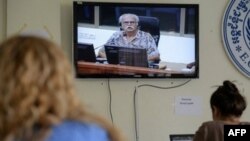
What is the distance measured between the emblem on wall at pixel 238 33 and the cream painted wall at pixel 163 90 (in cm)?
4

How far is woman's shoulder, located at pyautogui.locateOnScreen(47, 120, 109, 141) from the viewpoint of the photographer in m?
0.98

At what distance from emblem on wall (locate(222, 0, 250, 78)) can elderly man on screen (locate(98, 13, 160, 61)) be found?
0.59 m

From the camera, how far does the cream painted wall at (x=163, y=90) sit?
10.4 feet

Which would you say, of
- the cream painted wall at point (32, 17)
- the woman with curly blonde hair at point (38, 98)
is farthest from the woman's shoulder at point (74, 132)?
the cream painted wall at point (32, 17)

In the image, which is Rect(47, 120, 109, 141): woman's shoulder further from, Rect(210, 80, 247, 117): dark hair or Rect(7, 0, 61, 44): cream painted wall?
Rect(7, 0, 61, 44): cream painted wall

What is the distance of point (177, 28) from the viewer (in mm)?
3211

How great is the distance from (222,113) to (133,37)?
104 centimetres

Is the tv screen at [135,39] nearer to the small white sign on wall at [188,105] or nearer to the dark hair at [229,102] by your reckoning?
the small white sign on wall at [188,105]

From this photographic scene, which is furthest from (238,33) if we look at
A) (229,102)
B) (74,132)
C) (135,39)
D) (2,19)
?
(74,132)

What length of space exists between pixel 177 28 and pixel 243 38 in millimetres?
557

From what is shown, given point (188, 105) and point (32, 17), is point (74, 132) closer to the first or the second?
point (32, 17)

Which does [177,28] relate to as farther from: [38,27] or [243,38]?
[38,27]

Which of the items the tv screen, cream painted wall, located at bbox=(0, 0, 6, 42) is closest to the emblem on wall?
the tv screen

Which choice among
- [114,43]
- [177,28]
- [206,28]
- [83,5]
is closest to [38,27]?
[83,5]
